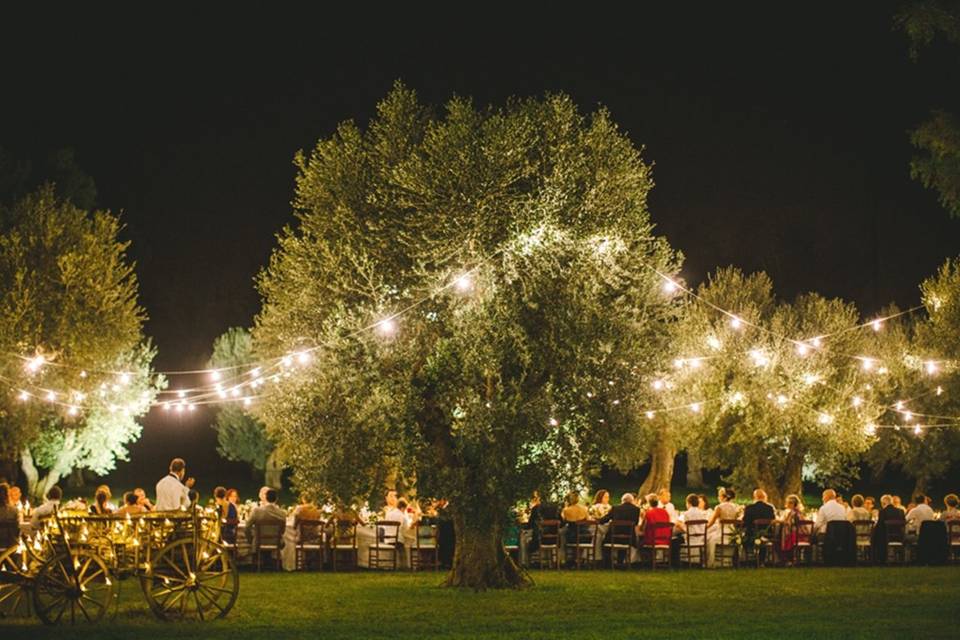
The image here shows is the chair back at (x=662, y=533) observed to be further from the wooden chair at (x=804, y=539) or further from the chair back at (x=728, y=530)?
the wooden chair at (x=804, y=539)

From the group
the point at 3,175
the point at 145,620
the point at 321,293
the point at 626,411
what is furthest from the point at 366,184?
the point at 3,175

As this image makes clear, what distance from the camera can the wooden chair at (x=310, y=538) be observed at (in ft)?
A: 60.9

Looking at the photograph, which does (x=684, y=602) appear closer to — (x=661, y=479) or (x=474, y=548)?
(x=474, y=548)

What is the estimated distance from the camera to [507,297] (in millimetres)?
14586

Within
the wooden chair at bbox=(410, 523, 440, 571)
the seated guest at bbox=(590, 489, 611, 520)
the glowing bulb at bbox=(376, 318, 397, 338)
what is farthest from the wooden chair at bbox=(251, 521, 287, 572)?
the seated guest at bbox=(590, 489, 611, 520)

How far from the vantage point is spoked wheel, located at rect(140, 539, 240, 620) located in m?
12.0

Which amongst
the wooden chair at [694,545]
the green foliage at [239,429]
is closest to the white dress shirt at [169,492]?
the wooden chair at [694,545]

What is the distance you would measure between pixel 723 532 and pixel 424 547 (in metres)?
5.19

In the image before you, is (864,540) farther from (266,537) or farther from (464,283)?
(266,537)

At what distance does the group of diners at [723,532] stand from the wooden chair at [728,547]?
0.02 m

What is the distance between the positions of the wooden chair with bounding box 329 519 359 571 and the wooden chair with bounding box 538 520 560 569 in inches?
121

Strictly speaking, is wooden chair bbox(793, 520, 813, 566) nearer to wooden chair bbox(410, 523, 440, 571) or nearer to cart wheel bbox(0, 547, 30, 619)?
wooden chair bbox(410, 523, 440, 571)

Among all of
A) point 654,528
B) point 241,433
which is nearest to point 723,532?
point 654,528

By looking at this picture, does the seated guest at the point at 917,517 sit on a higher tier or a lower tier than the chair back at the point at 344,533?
higher
